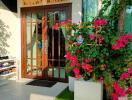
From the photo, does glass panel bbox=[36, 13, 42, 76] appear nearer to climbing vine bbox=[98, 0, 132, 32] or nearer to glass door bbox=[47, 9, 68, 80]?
glass door bbox=[47, 9, 68, 80]

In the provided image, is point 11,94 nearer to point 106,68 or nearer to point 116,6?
point 106,68

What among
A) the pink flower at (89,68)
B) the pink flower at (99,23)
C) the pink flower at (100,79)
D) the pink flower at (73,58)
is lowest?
the pink flower at (100,79)

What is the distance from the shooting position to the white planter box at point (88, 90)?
3.95 metres

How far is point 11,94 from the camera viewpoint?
501cm

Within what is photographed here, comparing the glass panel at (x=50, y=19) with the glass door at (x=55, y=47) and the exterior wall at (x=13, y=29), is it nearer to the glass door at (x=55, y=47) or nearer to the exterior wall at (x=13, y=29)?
the glass door at (x=55, y=47)

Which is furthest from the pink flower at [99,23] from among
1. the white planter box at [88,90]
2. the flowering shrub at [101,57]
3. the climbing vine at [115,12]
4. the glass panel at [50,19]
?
the glass panel at [50,19]

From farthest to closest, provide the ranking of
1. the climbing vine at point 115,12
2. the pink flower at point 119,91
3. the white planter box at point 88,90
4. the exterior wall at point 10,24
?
the exterior wall at point 10,24 < the climbing vine at point 115,12 < the white planter box at point 88,90 < the pink flower at point 119,91

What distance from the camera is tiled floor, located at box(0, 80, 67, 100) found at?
4698 millimetres

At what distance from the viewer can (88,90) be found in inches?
157

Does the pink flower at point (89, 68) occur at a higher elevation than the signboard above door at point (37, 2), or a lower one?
lower

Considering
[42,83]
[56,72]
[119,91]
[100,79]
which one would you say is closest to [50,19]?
[56,72]

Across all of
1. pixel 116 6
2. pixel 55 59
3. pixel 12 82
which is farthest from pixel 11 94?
pixel 116 6

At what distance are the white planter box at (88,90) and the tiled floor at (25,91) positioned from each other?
0.85 meters

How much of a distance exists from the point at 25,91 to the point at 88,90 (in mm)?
2004
